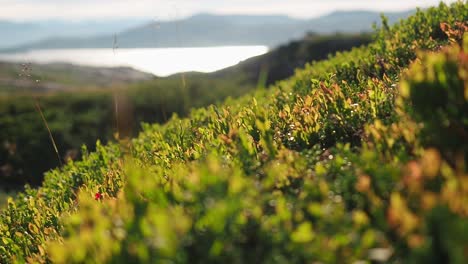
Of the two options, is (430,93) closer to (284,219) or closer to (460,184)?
(460,184)

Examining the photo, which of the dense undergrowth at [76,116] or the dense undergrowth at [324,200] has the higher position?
the dense undergrowth at [324,200]

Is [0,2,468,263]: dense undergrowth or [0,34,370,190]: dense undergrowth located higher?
[0,2,468,263]: dense undergrowth

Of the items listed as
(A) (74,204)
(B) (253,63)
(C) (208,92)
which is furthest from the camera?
(B) (253,63)

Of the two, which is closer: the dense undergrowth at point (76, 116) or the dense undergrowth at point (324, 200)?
the dense undergrowth at point (324, 200)

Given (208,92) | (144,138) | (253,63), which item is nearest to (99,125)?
(208,92)

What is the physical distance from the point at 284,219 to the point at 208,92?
3129cm

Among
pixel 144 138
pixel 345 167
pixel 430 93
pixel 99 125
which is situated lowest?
pixel 99 125

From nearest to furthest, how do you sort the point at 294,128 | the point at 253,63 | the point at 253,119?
the point at 294,128, the point at 253,119, the point at 253,63

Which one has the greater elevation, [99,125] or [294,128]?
[294,128]

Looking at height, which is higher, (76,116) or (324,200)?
(324,200)

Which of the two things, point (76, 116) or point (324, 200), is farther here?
point (76, 116)

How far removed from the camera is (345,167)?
3.66 m

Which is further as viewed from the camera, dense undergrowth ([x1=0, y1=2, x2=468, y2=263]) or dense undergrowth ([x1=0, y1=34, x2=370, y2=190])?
dense undergrowth ([x1=0, y1=34, x2=370, y2=190])

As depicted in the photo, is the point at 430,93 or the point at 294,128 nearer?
the point at 430,93
